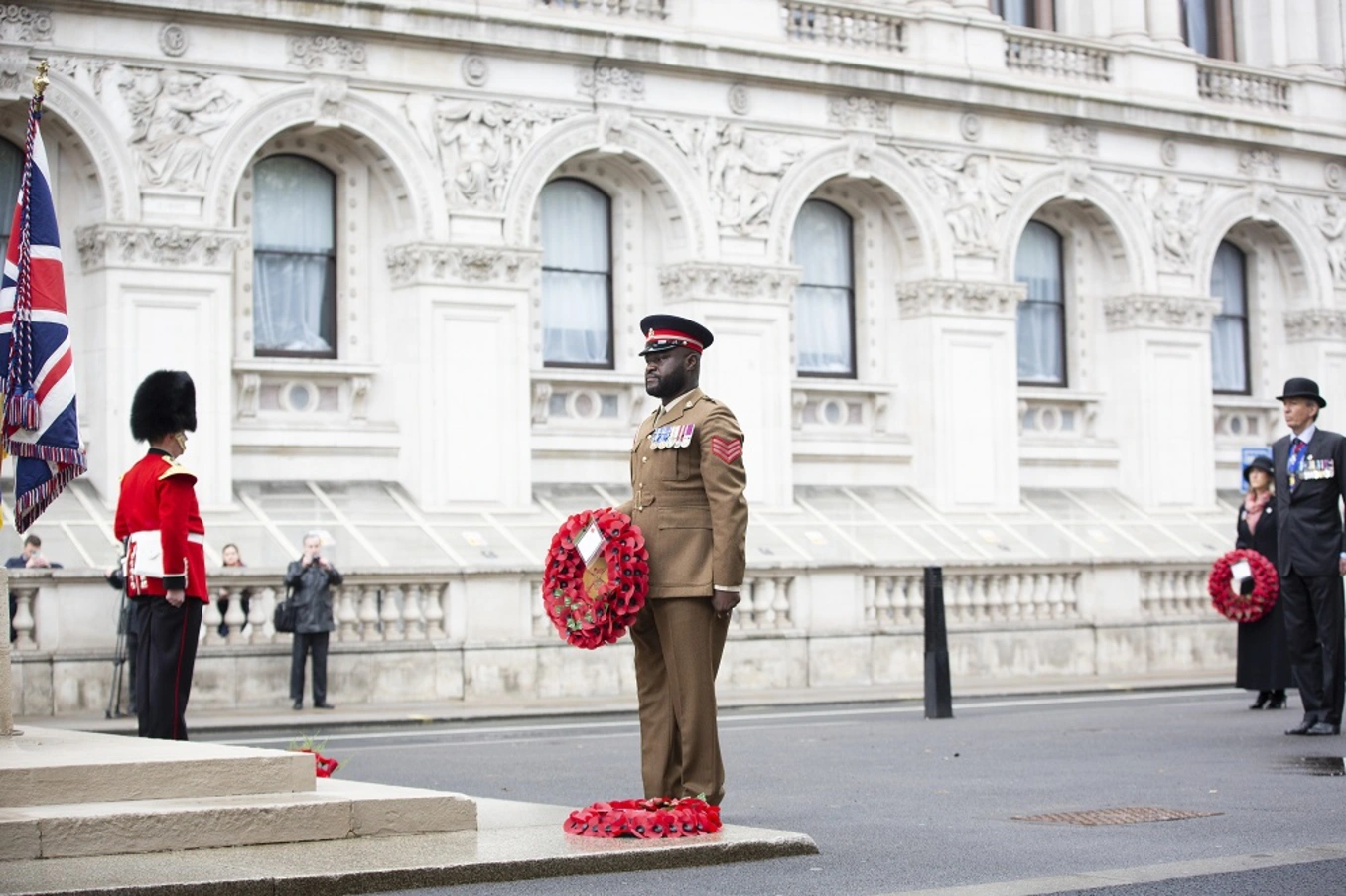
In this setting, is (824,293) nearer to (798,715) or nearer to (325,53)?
(325,53)

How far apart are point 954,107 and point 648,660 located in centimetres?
2343

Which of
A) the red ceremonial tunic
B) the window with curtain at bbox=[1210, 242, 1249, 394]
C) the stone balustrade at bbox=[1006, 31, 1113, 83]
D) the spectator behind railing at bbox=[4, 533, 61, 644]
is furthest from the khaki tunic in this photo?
the window with curtain at bbox=[1210, 242, 1249, 394]

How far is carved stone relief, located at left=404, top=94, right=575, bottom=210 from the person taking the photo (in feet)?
92.4

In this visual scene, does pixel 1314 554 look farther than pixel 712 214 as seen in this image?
No

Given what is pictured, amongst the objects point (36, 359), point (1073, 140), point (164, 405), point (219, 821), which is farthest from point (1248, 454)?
point (219, 821)

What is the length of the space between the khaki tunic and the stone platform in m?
0.42

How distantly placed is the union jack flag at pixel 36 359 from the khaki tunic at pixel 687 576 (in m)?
4.01

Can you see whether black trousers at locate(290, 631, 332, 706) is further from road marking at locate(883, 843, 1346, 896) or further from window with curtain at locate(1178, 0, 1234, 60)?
window with curtain at locate(1178, 0, 1234, 60)

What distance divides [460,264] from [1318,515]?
1366 centimetres

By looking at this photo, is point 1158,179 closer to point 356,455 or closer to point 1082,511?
point 1082,511

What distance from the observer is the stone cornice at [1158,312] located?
35.1 m

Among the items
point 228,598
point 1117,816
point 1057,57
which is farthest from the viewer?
point 1057,57

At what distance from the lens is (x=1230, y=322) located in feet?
124

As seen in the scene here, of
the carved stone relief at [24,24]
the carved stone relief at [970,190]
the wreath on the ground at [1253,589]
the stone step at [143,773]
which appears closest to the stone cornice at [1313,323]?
the carved stone relief at [970,190]
